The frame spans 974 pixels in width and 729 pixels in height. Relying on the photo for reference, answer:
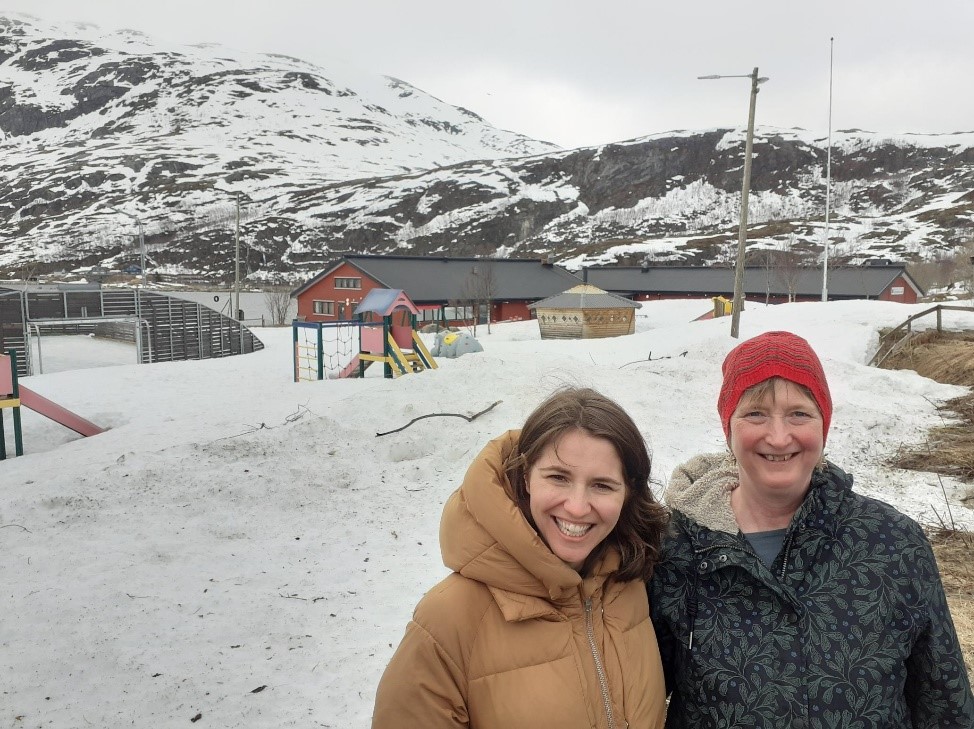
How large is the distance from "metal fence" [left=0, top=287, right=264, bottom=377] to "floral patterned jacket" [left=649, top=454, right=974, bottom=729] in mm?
22262

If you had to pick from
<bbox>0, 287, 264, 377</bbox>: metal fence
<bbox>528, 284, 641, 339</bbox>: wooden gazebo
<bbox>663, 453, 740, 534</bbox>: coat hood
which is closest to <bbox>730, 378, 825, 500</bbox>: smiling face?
<bbox>663, 453, 740, 534</bbox>: coat hood

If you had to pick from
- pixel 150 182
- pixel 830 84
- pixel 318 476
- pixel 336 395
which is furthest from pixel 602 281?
pixel 150 182

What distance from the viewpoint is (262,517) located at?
7723mm

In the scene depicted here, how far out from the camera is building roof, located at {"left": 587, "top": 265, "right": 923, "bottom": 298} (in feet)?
146

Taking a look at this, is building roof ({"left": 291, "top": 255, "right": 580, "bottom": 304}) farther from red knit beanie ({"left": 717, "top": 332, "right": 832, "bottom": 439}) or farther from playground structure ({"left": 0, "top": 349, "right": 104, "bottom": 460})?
red knit beanie ({"left": 717, "top": 332, "right": 832, "bottom": 439})

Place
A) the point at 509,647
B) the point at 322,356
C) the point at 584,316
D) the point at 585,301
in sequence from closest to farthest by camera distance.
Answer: the point at 509,647 → the point at 322,356 → the point at 584,316 → the point at 585,301

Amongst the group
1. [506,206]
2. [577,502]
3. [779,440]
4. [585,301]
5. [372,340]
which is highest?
[506,206]

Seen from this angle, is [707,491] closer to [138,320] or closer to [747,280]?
[138,320]

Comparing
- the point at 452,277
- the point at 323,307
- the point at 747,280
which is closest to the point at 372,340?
the point at 452,277

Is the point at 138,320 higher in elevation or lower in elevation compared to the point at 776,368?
lower

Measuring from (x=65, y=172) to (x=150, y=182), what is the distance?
70.6ft

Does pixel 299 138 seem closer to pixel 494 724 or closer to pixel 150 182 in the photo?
pixel 150 182

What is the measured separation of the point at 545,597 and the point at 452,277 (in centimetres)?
4478

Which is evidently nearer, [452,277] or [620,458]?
[620,458]
